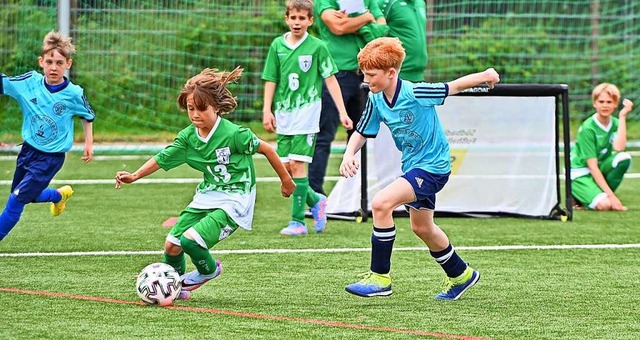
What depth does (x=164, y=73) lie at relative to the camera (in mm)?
14281

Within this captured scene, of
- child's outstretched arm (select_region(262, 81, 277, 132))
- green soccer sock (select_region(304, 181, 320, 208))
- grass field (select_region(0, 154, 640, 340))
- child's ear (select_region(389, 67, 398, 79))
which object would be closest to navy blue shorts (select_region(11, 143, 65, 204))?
grass field (select_region(0, 154, 640, 340))

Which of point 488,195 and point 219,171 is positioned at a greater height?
point 219,171

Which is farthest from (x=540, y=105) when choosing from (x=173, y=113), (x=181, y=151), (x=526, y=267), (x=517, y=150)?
(x=173, y=113)

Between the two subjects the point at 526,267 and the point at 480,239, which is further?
the point at 480,239

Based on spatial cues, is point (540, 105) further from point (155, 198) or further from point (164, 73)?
point (164, 73)

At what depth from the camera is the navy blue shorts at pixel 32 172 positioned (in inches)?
296

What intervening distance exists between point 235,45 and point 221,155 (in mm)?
8442

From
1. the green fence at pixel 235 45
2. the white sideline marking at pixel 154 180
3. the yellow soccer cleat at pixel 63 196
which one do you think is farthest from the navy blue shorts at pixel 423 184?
the green fence at pixel 235 45

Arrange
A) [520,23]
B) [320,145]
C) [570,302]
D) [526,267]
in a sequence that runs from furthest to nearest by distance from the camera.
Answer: [520,23]
[320,145]
[526,267]
[570,302]

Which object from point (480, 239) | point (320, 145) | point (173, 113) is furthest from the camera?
point (173, 113)

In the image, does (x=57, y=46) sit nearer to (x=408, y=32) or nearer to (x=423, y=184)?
(x=423, y=184)

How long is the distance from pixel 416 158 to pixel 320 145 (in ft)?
9.75

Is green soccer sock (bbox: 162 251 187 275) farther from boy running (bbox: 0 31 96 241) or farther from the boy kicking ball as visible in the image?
boy running (bbox: 0 31 96 241)

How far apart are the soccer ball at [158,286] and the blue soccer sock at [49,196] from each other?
87.9 inches
